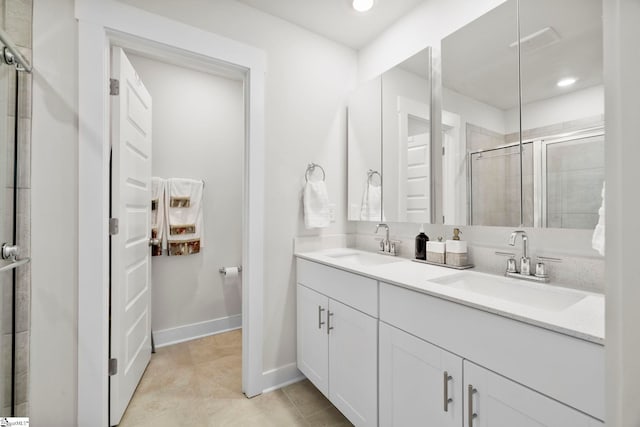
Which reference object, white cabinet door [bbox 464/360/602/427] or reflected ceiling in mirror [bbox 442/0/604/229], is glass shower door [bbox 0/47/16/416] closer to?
white cabinet door [bbox 464/360/602/427]

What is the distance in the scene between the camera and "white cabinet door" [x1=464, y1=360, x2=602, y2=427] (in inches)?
29.9

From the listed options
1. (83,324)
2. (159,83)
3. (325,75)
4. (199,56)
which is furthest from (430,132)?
(159,83)

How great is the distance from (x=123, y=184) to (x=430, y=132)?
1763mm

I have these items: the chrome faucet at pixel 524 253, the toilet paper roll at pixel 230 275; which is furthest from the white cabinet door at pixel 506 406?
the toilet paper roll at pixel 230 275

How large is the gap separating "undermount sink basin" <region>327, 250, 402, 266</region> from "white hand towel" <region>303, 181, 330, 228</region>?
0.80 ft

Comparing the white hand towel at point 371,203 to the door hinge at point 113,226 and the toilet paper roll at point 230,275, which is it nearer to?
the toilet paper roll at point 230,275

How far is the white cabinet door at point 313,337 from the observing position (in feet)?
5.55

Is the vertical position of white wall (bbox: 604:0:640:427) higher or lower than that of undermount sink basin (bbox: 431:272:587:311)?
higher

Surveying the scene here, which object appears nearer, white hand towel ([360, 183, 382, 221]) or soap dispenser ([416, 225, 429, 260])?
soap dispenser ([416, 225, 429, 260])

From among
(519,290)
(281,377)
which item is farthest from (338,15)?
(281,377)

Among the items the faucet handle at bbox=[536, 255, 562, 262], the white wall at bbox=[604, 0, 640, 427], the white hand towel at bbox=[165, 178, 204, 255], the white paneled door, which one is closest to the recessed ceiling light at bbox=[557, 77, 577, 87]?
the faucet handle at bbox=[536, 255, 562, 262]

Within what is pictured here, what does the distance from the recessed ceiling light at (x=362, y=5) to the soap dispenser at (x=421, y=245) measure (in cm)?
144

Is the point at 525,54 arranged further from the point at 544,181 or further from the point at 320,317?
the point at 320,317

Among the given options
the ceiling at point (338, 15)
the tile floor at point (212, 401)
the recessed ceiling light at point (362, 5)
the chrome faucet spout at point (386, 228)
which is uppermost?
the ceiling at point (338, 15)
